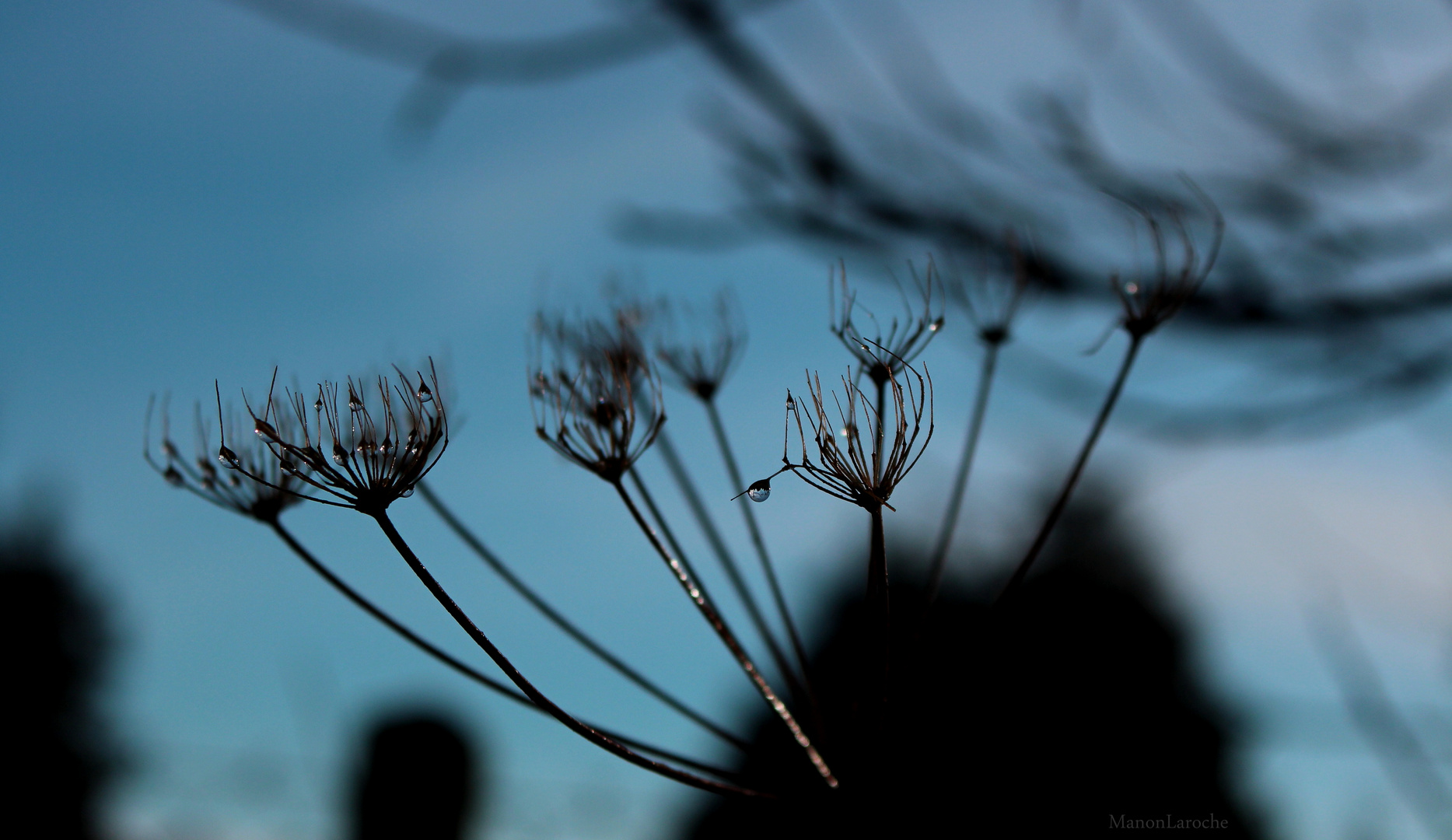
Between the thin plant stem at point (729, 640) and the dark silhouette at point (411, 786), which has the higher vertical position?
the thin plant stem at point (729, 640)

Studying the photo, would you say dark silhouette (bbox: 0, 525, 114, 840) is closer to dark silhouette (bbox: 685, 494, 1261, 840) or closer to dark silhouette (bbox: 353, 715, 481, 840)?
dark silhouette (bbox: 685, 494, 1261, 840)

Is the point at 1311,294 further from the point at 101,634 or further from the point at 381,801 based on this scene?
the point at 101,634

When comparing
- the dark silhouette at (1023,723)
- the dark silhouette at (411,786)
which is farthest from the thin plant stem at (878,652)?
the dark silhouette at (411,786)

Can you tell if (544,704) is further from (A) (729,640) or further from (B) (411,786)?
(B) (411,786)

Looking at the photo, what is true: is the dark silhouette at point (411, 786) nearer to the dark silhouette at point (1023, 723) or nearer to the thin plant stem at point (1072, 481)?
the dark silhouette at point (1023, 723)

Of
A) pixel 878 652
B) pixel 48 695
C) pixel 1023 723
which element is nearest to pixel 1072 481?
pixel 878 652

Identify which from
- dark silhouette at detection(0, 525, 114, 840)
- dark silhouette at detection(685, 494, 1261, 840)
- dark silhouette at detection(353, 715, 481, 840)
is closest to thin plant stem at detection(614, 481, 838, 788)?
dark silhouette at detection(685, 494, 1261, 840)
